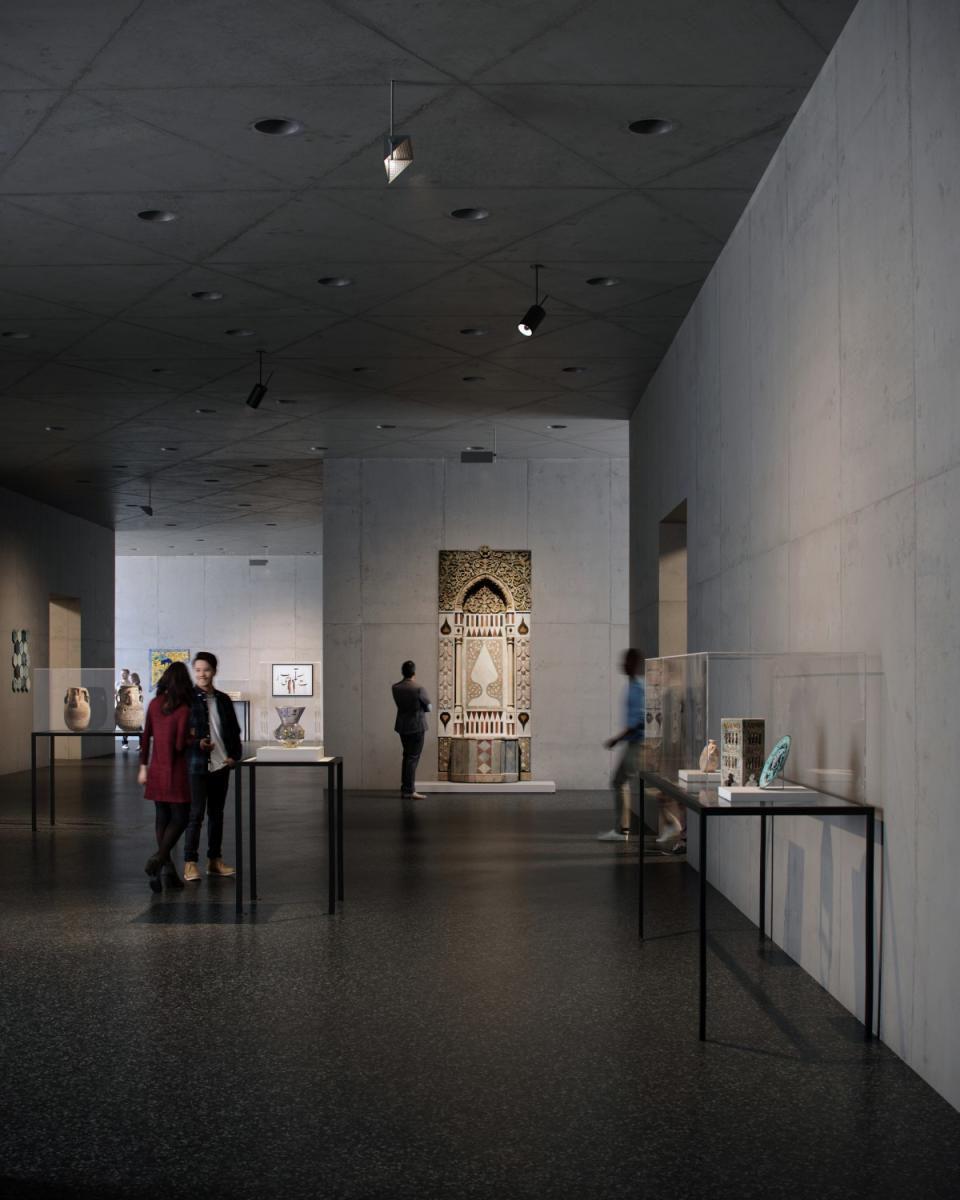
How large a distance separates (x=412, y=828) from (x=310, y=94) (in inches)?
273

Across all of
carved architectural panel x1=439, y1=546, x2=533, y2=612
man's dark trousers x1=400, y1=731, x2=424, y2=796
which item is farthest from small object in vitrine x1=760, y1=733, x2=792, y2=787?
carved architectural panel x1=439, y1=546, x2=533, y2=612

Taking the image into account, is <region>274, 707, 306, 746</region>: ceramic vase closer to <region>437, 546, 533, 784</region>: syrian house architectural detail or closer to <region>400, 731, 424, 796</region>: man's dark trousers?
<region>400, 731, 424, 796</region>: man's dark trousers

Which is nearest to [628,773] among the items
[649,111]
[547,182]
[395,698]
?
[395,698]

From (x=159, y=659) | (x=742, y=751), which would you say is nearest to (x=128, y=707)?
(x=742, y=751)

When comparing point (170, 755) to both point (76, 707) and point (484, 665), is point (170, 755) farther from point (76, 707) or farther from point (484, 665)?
point (484, 665)

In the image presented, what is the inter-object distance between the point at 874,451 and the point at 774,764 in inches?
49.2

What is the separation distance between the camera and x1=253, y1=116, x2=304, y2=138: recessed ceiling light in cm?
592

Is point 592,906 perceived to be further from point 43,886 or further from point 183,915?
point 43,886

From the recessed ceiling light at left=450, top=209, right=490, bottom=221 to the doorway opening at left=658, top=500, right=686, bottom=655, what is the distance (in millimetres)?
4162

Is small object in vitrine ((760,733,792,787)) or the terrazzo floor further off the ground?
small object in vitrine ((760,733,792,787))

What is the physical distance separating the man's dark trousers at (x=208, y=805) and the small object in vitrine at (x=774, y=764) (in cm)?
385

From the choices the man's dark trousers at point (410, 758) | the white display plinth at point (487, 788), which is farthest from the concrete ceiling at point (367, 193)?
the white display plinth at point (487, 788)

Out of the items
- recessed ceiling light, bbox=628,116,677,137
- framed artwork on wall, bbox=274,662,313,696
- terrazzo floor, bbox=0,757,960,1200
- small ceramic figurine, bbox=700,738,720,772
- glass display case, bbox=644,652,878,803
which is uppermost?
recessed ceiling light, bbox=628,116,677,137

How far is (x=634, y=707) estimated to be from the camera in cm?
1026
